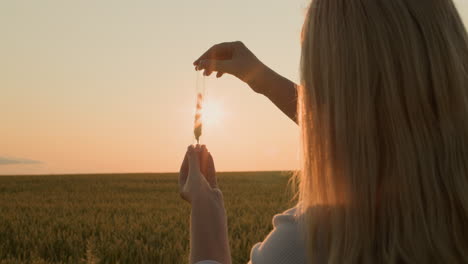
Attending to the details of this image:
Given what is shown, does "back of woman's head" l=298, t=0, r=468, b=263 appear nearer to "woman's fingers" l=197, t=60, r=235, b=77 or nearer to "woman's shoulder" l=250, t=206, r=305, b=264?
"woman's shoulder" l=250, t=206, r=305, b=264

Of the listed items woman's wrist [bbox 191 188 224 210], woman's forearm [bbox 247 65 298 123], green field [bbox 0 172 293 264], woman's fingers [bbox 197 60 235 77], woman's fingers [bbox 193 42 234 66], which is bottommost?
green field [bbox 0 172 293 264]

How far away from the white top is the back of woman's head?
0.04 meters

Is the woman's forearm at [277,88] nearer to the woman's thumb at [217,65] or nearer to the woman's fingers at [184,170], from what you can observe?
the woman's thumb at [217,65]

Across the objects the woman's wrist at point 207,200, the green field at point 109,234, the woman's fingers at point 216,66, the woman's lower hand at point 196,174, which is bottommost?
the green field at point 109,234

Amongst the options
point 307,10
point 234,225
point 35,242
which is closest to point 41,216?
point 35,242

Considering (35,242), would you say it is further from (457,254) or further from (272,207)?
(457,254)

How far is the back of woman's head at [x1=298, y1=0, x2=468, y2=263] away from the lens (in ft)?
3.89

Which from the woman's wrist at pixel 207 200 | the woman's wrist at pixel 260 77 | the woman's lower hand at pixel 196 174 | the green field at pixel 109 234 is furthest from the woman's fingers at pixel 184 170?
the green field at pixel 109 234

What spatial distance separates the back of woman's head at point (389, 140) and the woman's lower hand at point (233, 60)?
35.9 inches

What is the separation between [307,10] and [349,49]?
0.25 metres

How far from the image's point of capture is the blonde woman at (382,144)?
3.89 ft

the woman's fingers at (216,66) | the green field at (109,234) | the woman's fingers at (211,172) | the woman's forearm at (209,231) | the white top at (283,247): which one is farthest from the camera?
the green field at (109,234)

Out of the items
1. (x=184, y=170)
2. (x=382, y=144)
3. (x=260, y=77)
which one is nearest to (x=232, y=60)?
(x=260, y=77)

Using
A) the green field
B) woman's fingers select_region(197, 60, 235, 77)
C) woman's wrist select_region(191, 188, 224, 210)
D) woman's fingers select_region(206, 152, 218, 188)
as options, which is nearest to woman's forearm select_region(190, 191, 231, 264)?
woman's wrist select_region(191, 188, 224, 210)
